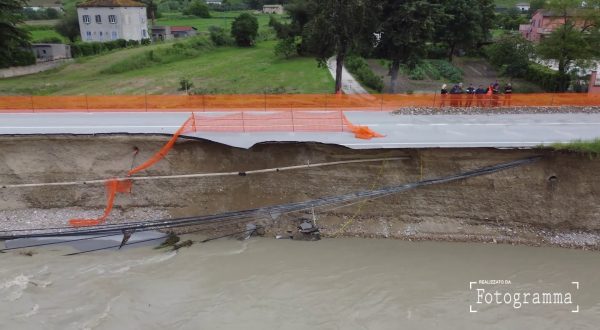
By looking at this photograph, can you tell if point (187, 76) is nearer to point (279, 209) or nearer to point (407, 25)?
point (407, 25)

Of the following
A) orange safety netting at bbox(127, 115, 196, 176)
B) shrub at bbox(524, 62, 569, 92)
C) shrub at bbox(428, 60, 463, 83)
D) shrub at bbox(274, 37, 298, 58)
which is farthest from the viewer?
shrub at bbox(274, 37, 298, 58)

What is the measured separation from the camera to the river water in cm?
1167

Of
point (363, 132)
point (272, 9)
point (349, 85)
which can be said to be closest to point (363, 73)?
point (349, 85)

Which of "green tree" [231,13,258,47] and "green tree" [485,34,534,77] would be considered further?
"green tree" [231,13,258,47]

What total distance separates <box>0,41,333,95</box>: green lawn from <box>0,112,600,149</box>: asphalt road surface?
996 cm

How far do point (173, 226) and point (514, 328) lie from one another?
35.0ft

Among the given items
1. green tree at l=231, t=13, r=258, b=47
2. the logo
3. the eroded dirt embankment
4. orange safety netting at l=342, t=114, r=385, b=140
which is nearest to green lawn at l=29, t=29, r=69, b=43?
green tree at l=231, t=13, r=258, b=47

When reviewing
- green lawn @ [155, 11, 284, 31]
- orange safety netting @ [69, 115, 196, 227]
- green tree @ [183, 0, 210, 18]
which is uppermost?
green tree @ [183, 0, 210, 18]

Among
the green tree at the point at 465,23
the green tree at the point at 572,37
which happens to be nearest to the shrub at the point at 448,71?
the green tree at the point at 465,23

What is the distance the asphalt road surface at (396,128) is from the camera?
1614cm

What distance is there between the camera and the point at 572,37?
28.8 metres

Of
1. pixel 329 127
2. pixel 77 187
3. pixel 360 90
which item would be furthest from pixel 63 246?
pixel 360 90

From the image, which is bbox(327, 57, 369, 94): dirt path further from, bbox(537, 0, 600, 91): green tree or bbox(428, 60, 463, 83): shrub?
bbox(537, 0, 600, 91): green tree

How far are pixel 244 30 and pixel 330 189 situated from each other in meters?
39.6
